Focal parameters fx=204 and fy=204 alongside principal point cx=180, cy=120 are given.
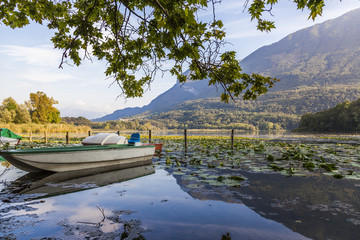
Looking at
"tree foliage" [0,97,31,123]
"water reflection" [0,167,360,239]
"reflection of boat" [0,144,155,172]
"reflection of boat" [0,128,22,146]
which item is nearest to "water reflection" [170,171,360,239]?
"water reflection" [0,167,360,239]

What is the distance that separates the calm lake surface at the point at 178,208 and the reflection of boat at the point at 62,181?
29 mm

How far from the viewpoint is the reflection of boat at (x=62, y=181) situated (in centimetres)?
599

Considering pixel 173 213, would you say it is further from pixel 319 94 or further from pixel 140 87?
pixel 319 94

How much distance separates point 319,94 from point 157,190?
16866 cm

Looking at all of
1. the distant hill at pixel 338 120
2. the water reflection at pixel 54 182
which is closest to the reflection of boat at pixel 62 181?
the water reflection at pixel 54 182

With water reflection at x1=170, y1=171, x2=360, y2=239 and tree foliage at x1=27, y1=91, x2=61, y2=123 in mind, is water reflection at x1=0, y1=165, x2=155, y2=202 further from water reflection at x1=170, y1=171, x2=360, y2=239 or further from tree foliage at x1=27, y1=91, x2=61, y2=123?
tree foliage at x1=27, y1=91, x2=61, y2=123

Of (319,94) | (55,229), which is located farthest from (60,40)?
(319,94)

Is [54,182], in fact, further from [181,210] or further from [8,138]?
[8,138]

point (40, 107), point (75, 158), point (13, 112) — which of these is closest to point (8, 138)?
point (75, 158)

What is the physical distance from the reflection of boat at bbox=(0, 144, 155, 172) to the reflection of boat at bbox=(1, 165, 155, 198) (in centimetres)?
33

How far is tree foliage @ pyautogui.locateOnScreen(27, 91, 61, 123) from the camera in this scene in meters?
65.9

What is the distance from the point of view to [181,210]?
4.68 m

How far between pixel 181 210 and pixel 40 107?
77711mm

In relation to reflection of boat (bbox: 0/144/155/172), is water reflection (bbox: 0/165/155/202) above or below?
below
